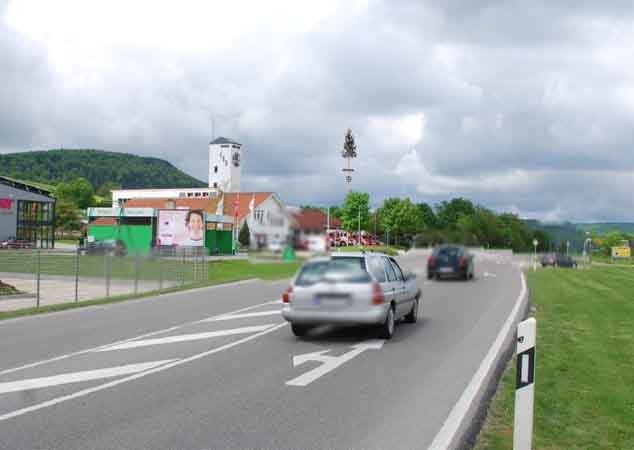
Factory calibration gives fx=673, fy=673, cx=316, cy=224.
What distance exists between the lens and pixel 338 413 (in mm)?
6934

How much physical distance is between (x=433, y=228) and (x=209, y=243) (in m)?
3.63

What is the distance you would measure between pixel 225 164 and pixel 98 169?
17.8 metres

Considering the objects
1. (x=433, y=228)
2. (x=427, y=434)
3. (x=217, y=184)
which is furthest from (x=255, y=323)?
(x=427, y=434)

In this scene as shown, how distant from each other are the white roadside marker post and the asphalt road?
83 cm

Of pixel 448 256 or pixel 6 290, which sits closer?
pixel 448 256

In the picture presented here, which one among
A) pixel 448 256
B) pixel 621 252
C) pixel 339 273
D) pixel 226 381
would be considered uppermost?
pixel 448 256

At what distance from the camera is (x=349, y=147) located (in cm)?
845

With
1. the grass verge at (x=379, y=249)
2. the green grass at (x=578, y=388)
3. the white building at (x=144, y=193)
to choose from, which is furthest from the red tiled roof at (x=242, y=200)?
the green grass at (x=578, y=388)

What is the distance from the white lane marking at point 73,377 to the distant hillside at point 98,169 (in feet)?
18.3

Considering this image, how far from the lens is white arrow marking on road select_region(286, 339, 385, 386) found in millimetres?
8644

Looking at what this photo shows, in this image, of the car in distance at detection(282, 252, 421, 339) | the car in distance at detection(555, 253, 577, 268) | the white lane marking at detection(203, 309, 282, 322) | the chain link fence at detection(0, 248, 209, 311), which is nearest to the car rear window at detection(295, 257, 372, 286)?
the car in distance at detection(282, 252, 421, 339)

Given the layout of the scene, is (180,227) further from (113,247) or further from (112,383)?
(112,383)

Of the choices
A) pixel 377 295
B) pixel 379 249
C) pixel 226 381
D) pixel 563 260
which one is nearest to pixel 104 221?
pixel 226 381

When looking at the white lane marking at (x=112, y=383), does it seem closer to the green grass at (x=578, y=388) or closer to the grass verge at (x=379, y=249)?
the grass verge at (x=379, y=249)
